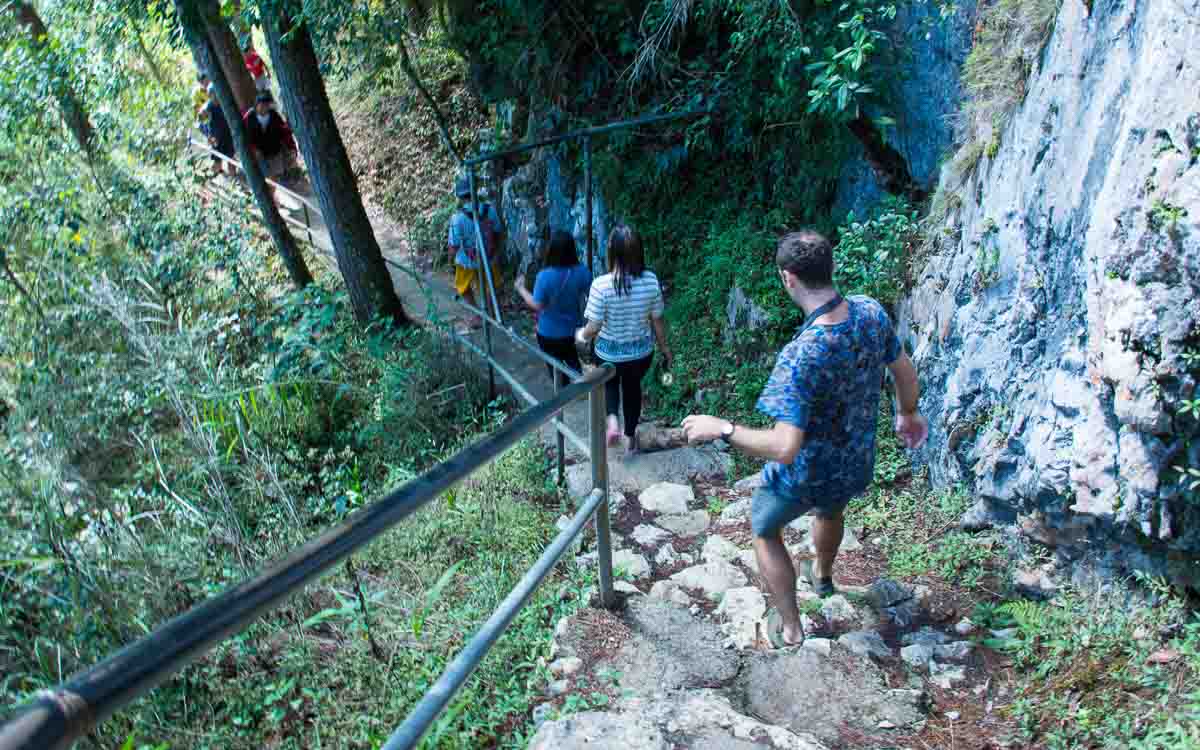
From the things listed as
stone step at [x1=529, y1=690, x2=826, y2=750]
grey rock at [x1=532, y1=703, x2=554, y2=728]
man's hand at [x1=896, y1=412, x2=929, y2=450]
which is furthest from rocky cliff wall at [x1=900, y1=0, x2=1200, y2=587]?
grey rock at [x1=532, y1=703, x2=554, y2=728]

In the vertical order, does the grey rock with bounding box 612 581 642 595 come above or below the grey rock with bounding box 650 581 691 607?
above

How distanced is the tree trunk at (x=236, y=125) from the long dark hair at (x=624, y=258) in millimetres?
4387

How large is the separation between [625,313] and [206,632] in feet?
11.3

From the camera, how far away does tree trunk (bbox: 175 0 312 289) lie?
616 cm

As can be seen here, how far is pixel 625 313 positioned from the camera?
432 cm

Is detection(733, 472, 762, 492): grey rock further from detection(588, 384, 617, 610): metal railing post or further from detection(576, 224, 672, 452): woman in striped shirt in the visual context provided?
detection(588, 384, 617, 610): metal railing post

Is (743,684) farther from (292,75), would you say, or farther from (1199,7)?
(292,75)

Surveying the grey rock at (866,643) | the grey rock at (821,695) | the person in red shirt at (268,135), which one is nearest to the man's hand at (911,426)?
the grey rock at (866,643)

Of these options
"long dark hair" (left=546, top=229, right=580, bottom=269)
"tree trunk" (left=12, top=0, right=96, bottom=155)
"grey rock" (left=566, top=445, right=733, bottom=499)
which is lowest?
"grey rock" (left=566, top=445, right=733, bottom=499)

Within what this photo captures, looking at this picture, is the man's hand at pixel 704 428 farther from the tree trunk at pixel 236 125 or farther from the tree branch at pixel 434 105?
the tree branch at pixel 434 105

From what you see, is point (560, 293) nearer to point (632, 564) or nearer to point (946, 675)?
point (632, 564)

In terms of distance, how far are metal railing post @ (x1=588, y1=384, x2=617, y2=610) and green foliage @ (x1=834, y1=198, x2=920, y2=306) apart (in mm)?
2745

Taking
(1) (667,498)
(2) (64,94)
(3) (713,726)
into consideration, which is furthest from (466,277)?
(3) (713,726)

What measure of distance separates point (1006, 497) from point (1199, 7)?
5.89ft
